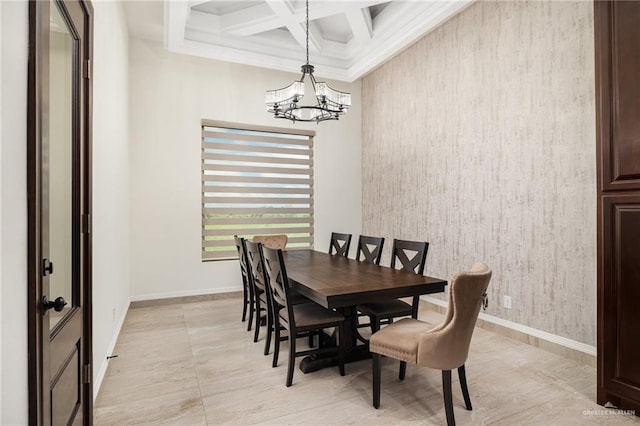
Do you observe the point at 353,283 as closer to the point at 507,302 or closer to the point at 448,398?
the point at 448,398

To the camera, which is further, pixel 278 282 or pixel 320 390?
pixel 278 282

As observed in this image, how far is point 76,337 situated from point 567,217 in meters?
3.47

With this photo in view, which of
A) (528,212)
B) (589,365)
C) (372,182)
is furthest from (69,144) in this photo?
(372,182)

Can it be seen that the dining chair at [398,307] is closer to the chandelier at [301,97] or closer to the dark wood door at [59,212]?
the chandelier at [301,97]

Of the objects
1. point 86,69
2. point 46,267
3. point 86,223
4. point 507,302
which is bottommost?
point 507,302

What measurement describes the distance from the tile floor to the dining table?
121 mm

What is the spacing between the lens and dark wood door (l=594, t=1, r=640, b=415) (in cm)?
205

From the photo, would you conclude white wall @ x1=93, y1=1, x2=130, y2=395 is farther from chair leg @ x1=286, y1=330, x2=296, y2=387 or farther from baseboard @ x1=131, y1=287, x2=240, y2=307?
chair leg @ x1=286, y1=330, x2=296, y2=387

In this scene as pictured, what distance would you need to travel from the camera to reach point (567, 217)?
2951 mm

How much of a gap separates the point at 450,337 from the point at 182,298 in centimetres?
381

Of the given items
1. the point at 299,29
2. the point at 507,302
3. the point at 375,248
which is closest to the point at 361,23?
the point at 299,29

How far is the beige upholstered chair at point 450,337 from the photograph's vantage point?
1837 millimetres

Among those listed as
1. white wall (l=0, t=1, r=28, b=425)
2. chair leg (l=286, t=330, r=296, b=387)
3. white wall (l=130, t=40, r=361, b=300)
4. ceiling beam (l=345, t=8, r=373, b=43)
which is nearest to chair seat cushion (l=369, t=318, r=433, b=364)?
chair leg (l=286, t=330, r=296, b=387)

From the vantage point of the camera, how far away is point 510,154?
11.2 ft
